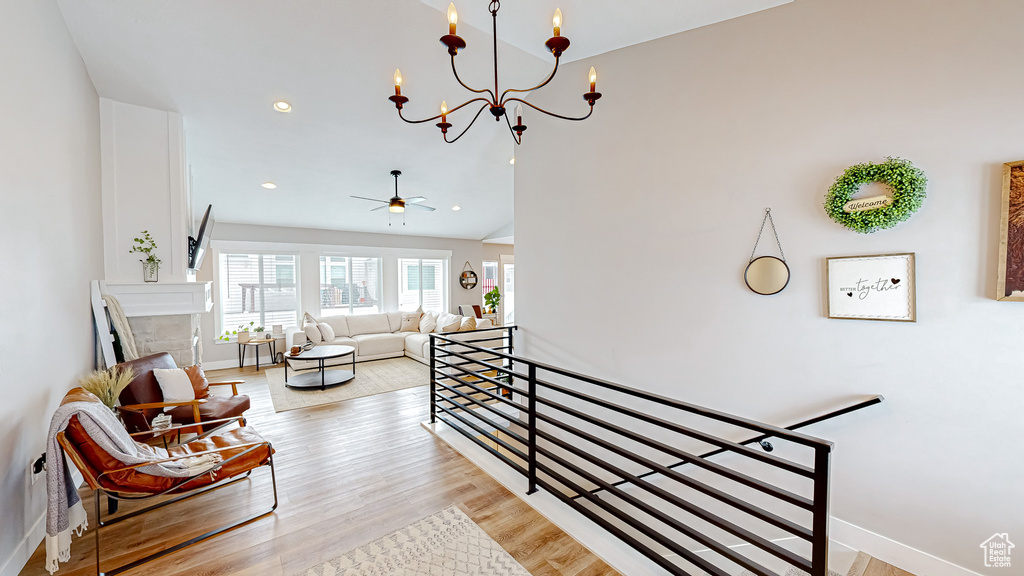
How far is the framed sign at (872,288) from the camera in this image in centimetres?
197

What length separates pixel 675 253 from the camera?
284 cm

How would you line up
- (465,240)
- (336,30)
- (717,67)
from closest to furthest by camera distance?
(717,67) → (336,30) → (465,240)

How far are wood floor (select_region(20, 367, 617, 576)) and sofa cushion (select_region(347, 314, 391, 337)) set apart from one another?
12.5 feet

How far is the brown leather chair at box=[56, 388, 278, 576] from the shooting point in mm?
1747

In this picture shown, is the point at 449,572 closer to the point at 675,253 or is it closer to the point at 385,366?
the point at 675,253

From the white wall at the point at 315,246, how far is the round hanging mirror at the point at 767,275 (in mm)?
6805

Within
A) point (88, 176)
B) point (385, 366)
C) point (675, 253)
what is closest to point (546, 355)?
point (675, 253)

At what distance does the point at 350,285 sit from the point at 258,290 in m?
1.55

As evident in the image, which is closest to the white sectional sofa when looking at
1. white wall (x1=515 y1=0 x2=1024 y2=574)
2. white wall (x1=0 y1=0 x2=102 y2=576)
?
white wall (x1=0 y1=0 x2=102 y2=576)

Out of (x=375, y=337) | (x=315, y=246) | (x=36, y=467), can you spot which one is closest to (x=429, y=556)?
(x=36, y=467)

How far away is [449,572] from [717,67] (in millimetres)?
3472

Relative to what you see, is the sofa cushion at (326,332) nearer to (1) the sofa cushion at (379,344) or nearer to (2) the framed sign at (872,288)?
(1) the sofa cushion at (379,344)

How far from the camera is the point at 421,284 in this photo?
8.51m

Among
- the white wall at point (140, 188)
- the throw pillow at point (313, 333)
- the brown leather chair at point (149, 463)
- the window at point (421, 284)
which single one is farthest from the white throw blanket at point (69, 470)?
the window at point (421, 284)
